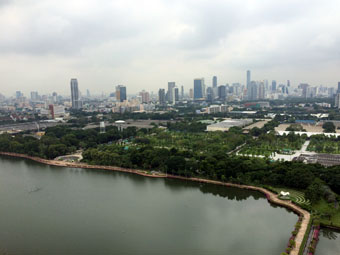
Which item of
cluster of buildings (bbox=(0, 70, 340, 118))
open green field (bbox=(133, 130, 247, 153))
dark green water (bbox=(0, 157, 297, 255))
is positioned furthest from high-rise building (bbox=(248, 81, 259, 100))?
dark green water (bbox=(0, 157, 297, 255))

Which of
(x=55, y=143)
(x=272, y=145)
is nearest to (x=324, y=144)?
(x=272, y=145)

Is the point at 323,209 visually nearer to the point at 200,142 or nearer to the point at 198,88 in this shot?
the point at 200,142

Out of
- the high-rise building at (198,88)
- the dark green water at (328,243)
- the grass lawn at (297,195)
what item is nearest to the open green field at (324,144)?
the grass lawn at (297,195)

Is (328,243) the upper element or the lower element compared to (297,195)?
lower

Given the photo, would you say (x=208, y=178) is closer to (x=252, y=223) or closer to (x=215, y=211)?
(x=215, y=211)

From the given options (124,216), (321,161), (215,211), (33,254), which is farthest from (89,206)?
(321,161)

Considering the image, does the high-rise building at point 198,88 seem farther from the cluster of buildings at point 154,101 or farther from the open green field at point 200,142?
the open green field at point 200,142
